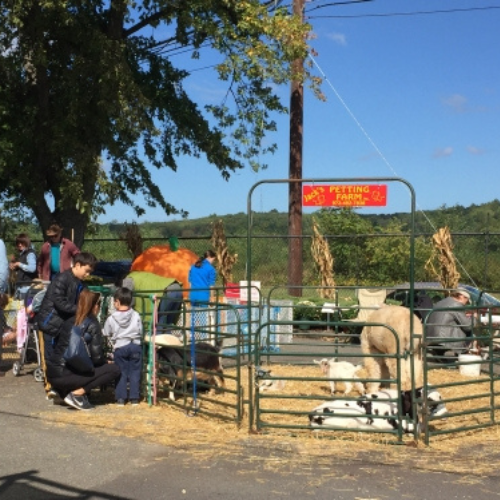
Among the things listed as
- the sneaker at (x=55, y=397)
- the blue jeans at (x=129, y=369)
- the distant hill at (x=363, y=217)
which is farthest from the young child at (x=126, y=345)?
the distant hill at (x=363, y=217)

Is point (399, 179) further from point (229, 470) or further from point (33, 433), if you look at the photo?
point (33, 433)

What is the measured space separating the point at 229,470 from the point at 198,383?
2623mm

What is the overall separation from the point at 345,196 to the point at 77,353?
10661mm

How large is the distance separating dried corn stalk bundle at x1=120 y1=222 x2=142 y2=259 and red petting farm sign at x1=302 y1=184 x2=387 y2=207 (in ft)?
14.5

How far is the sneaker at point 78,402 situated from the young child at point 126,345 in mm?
451

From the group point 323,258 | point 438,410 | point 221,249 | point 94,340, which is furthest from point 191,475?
point 323,258

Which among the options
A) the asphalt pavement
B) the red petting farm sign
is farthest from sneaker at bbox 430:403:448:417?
the red petting farm sign

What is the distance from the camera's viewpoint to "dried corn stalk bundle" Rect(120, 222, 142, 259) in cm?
2183

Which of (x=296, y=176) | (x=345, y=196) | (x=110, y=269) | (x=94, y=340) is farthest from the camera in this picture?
(x=110, y=269)

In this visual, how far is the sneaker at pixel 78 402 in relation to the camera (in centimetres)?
980

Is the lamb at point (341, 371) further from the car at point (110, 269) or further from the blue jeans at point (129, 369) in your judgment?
the car at point (110, 269)

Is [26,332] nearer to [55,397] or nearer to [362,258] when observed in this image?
[55,397]

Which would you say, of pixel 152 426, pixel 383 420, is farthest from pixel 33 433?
pixel 383 420

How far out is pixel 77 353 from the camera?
31.7 ft
